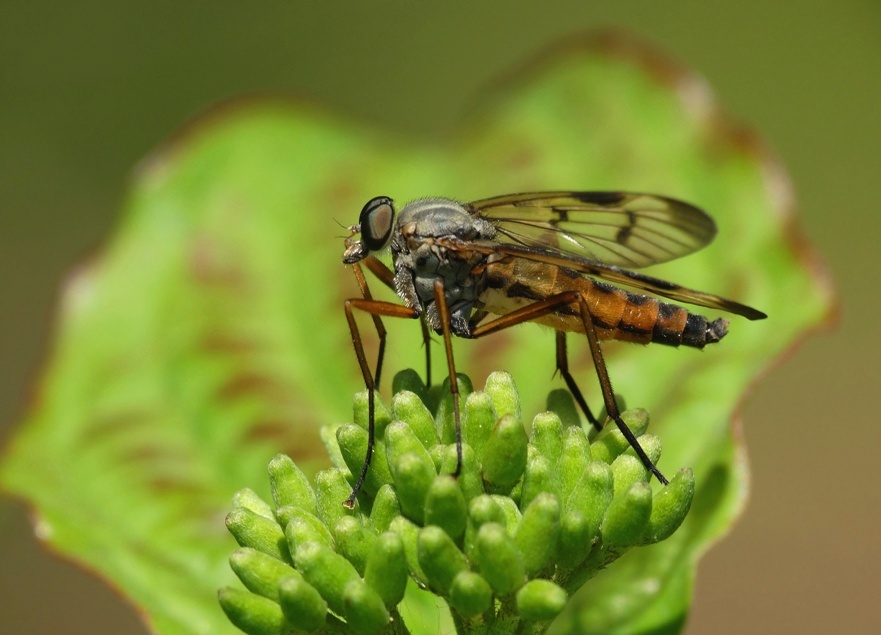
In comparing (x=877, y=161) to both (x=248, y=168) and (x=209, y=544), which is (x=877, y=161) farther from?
(x=209, y=544)

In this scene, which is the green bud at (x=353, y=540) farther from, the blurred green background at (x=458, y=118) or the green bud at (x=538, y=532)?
the blurred green background at (x=458, y=118)

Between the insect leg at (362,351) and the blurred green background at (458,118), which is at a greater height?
the blurred green background at (458,118)

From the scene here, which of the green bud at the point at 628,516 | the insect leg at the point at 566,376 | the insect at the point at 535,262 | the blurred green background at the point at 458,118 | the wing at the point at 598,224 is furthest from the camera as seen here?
the blurred green background at the point at 458,118

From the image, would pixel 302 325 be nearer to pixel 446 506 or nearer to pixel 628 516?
pixel 446 506

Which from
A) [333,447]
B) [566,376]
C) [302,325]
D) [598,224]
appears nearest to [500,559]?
[333,447]

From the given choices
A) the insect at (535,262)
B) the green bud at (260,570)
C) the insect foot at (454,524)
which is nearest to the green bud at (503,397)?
the insect foot at (454,524)

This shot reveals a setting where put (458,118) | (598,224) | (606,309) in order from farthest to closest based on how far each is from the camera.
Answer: (458,118) → (598,224) → (606,309)
